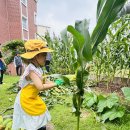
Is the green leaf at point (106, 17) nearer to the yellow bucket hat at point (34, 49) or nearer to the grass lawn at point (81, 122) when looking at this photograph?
the yellow bucket hat at point (34, 49)

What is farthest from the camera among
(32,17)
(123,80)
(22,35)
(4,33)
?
(32,17)

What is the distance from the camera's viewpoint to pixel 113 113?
3576mm

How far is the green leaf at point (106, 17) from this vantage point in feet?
6.66

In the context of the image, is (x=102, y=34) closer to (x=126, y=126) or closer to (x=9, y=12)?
(x=126, y=126)

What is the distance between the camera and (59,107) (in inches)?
188

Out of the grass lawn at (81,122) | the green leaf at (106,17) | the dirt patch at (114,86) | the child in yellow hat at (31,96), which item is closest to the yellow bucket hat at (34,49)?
the child in yellow hat at (31,96)

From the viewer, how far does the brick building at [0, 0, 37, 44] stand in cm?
2016

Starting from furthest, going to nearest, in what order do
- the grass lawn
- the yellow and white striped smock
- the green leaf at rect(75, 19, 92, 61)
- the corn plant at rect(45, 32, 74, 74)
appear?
the corn plant at rect(45, 32, 74, 74) → the grass lawn → the yellow and white striped smock → the green leaf at rect(75, 19, 92, 61)

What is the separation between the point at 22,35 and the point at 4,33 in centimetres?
382

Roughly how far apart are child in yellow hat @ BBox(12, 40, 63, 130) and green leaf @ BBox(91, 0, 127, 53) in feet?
2.28

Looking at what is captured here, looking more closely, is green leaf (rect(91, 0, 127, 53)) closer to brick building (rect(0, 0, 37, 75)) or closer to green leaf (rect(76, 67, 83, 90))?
green leaf (rect(76, 67, 83, 90))

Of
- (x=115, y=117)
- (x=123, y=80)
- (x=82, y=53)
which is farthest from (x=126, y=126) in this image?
(x=123, y=80)

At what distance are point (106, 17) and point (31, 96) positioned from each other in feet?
4.07

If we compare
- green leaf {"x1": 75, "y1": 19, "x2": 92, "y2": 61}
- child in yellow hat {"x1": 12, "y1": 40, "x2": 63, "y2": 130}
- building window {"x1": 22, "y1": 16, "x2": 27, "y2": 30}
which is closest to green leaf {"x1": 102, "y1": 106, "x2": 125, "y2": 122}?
child in yellow hat {"x1": 12, "y1": 40, "x2": 63, "y2": 130}
